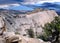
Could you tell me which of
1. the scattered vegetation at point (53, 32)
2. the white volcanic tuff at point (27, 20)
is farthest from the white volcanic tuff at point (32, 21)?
the scattered vegetation at point (53, 32)

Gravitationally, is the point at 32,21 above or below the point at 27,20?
below

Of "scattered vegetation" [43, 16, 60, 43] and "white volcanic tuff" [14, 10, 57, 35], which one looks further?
"white volcanic tuff" [14, 10, 57, 35]

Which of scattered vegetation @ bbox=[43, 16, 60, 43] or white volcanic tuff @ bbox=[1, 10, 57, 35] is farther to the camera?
white volcanic tuff @ bbox=[1, 10, 57, 35]

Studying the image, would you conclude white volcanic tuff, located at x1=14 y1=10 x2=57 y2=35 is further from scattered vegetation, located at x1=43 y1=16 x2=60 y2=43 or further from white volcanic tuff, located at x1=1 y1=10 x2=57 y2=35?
scattered vegetation, located at x1=43 y1=16 x2=60 y2=43

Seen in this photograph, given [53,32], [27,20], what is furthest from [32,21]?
[53,32]

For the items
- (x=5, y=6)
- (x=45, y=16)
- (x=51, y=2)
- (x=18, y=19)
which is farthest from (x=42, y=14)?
(x=51, y=2)

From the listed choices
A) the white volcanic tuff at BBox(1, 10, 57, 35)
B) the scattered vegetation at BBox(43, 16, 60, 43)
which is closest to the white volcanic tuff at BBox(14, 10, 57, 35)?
the white volcanic tuff at BBox(1, 10, 57, 35)

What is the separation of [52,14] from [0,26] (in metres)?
36.9

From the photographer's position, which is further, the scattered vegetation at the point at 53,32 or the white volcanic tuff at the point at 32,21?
the white volcanic tuff at the point at 32,21

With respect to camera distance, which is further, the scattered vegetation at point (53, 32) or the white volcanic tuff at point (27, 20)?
the white volcanic tuff at point (27, 20)

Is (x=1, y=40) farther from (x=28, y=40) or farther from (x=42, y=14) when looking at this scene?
(x=42, y=14)

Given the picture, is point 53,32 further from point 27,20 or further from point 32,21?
point 27,20

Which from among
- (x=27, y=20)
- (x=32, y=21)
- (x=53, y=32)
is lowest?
(x=32, y=21)

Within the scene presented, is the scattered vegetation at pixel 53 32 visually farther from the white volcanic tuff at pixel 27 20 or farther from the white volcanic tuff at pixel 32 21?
the white volcanic tuff at pixel 27 20
